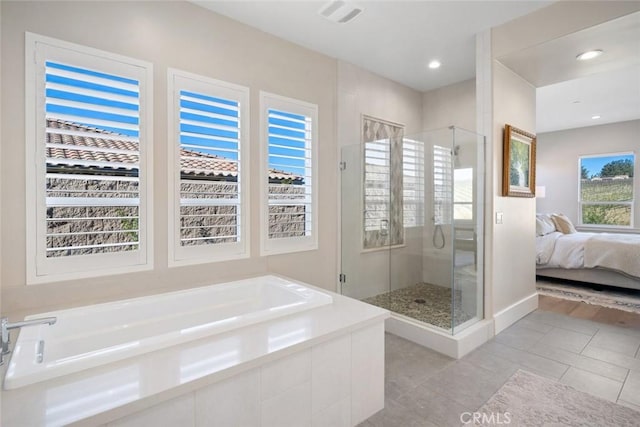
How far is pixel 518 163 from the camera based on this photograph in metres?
3.25

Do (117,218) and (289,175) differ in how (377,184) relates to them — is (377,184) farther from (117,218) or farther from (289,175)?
(117,218)

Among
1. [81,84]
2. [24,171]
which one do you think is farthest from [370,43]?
[24,171]

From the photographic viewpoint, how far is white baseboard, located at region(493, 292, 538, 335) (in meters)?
3.03

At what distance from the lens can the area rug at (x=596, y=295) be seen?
3.75 m

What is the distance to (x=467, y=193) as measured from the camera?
3.00 metres

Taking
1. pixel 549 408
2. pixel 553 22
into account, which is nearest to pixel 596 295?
pixel 549 408

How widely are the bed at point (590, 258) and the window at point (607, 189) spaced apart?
2.34 meters

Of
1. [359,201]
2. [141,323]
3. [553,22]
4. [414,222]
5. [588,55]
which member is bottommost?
[141,323]

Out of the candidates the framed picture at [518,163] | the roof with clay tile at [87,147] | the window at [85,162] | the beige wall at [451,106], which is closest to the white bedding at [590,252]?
the framed picture at [518,163]

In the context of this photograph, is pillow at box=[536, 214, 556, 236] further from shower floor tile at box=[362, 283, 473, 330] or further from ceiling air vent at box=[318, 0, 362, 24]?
ceiling air vent at box=[318, 0, 362, 24]

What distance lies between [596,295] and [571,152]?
395 centimetres

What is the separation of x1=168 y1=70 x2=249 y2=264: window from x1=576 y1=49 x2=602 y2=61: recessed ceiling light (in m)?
2.95

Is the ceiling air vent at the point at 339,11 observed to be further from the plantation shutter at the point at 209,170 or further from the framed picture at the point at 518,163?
the framed picture at the point at 518,163

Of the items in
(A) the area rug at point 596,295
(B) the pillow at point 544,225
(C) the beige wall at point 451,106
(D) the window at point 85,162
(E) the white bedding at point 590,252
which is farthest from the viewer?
(B) the pillow at point 544,225
